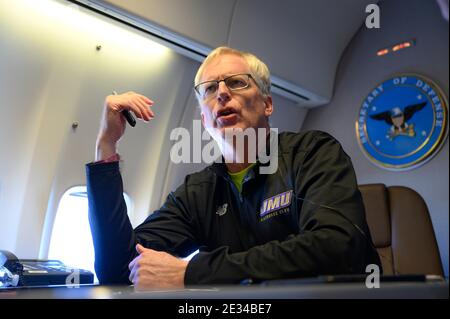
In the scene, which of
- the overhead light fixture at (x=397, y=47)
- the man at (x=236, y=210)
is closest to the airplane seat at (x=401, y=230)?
the man at (x=236, y=210)

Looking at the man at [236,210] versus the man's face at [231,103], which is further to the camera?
the man's face at [231,103]

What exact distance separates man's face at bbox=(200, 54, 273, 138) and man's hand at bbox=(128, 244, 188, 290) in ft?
2.22

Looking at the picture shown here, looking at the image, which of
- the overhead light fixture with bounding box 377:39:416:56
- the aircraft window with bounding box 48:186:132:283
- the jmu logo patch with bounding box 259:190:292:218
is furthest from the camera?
the overhead light fixture with bounding box 377:39:416:56

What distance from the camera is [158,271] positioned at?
1040 mm

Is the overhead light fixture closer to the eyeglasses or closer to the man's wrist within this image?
the eyeglasses

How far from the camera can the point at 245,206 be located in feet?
4.91

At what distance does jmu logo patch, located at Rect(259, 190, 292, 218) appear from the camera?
52.4 inches

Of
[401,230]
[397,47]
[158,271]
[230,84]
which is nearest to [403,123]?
[397,47]

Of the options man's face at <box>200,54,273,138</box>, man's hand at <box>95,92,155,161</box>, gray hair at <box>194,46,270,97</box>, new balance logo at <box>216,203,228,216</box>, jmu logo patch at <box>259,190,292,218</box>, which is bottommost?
new balance logo at <box>216,203,228,216</box>

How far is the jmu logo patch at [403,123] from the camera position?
2951 mm

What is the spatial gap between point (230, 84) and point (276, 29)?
5.59ft

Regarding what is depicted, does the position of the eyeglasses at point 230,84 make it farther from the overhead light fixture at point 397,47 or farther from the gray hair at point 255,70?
the overhead light fixture at point 397,47

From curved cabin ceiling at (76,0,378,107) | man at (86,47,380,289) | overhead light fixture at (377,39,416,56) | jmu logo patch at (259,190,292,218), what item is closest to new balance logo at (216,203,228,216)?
man at (86,47,380,289)
